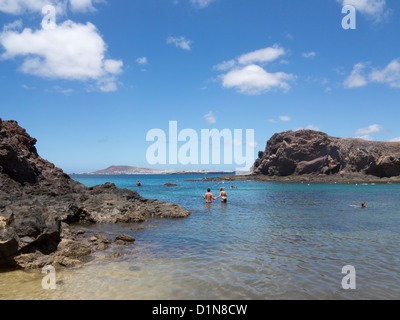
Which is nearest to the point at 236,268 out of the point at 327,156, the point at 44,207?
the point at 44,207

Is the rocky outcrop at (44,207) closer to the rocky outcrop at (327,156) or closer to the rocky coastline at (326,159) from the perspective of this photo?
the rocky coastline at (326,159)

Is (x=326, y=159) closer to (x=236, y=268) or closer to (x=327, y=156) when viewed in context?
(x=327, y=156)

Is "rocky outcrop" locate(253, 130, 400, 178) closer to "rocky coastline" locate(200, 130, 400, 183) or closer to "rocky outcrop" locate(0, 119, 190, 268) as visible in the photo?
"rocky coastline" locate(200, 130, 400, 183)

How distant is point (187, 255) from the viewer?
10062 millimetres

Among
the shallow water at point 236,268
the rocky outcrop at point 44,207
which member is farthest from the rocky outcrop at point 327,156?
the rocky outcrop at point 44,207

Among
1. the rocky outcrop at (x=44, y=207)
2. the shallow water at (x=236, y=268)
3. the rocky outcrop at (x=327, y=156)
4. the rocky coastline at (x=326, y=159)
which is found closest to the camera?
the shallow water at (x=236, y=268)

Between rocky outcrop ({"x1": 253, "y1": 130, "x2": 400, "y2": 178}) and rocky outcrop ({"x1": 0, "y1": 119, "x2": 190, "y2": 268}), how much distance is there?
8426cm

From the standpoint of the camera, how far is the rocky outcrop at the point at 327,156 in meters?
85.5

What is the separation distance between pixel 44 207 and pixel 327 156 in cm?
9817

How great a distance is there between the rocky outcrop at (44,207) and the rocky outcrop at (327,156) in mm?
84263

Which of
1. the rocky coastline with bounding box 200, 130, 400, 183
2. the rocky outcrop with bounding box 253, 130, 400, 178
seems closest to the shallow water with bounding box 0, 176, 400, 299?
the rocky coastline with bounding box 200, 130, 400, 183

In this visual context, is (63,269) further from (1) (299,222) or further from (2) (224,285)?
(1) (299,222)
